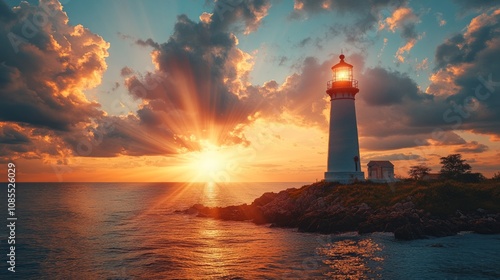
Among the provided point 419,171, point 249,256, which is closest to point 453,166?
point 419,171

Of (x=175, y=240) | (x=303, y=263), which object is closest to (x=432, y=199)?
(x=303, y=263)

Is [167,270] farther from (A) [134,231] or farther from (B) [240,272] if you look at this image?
(A) [134,231]

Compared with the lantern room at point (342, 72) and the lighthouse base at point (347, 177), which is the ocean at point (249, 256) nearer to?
the lighthouse base at point (347, 177)

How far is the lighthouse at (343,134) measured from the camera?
4469cm

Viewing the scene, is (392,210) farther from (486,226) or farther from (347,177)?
(347,177)

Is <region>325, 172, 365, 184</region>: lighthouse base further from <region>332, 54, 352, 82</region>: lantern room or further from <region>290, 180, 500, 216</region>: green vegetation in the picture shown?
<region>332, 54, 352, 82</region>: lantern room

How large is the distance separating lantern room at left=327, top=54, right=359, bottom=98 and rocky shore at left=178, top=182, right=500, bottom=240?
1193cm

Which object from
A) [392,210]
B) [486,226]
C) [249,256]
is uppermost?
[392,210]

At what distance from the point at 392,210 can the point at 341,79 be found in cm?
1916

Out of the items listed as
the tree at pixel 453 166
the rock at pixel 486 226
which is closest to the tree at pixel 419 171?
the tree at pixel 453 166

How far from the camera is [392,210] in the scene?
3384cm

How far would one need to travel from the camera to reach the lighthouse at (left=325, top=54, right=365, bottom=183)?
44688 mm

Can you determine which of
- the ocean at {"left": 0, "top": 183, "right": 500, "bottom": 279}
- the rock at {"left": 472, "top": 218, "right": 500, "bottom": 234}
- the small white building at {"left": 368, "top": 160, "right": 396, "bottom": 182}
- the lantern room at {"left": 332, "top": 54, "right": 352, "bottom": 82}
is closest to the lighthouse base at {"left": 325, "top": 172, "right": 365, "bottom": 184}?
the small white building at {"left": 368, "top": 160, "right": 396, "bottom": 182}

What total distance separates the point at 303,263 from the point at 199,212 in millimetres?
33555
